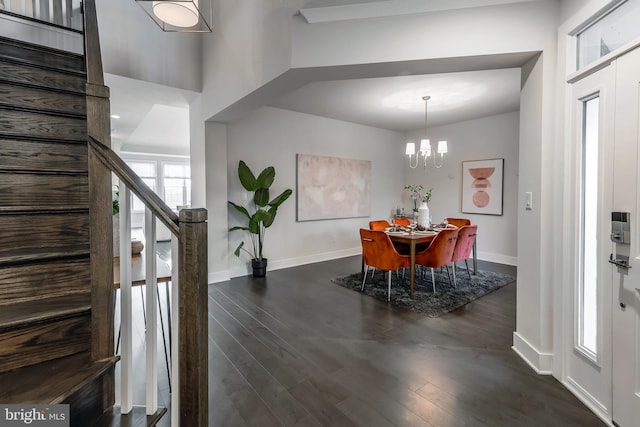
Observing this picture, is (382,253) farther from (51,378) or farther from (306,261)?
(51,378)

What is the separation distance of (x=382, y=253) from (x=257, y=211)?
1951 millimetres

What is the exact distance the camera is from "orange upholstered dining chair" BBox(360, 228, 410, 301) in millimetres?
3508

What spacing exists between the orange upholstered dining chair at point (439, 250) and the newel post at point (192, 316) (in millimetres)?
3065

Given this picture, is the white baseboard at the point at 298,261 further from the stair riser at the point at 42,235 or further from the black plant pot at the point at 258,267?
the stair riser at the point at 42,235

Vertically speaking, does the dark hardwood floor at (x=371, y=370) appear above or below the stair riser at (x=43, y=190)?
below

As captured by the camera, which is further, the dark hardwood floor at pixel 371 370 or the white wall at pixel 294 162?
the white wall at pixel 294 162

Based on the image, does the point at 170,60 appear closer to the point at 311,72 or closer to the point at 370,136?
the point at 311,72

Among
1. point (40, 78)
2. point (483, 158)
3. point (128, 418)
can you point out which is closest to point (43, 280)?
point (128, 418)

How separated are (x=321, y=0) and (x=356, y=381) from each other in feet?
9.20

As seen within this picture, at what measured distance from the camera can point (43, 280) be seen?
1.35 metres

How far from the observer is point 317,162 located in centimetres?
562

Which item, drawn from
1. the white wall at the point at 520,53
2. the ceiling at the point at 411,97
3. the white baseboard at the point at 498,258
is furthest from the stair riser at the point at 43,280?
the white baseboard at the point at 498,258

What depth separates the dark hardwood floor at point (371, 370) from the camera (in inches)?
67.9

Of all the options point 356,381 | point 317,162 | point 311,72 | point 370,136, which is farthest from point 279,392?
point 370,136
